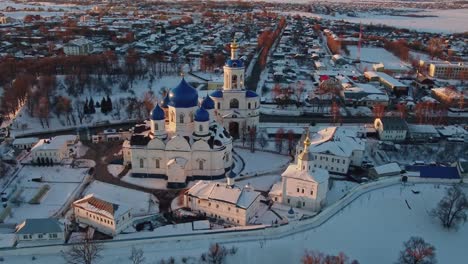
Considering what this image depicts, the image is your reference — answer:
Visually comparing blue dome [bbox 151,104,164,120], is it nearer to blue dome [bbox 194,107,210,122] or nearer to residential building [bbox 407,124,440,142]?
blue dome [bbox 194,107,210,122]

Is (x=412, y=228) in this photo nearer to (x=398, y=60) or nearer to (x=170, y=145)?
(x=170, y=145)

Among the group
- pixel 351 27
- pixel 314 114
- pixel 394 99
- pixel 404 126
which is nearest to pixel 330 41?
pixel 351 27

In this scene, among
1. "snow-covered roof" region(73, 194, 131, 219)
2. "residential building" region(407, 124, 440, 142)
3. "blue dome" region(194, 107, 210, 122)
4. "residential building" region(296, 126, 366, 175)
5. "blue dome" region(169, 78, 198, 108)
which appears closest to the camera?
"snow-covered roof" region(73, 194, 131, 219)

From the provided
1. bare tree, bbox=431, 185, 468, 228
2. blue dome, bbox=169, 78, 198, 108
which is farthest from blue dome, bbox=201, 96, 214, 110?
bare tree, bbox=431, 185, 468, 228

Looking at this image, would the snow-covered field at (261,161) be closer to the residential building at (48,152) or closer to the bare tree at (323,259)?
the bare tree at (323,259)

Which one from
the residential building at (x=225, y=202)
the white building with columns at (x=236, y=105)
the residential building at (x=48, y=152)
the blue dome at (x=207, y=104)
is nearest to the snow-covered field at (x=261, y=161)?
the white building with columns at (x=236, y=105)

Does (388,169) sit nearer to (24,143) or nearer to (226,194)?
(226,194)
